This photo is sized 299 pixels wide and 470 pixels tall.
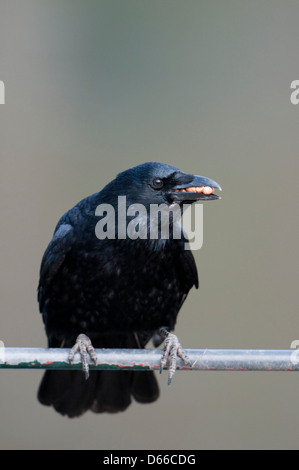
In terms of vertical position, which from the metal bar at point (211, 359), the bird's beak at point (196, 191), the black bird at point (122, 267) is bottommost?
the metal bar at point (211, 359)

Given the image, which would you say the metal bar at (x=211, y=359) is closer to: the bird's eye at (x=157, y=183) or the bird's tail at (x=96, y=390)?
the bird's eye at (x=157, y=183)

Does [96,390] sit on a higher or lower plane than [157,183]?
lower

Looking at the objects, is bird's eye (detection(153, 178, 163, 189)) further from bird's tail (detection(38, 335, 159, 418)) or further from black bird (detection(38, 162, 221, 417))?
bird's tail (detection(38, 335, 159, 418))

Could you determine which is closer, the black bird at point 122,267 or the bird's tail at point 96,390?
the black bird at point 122,267

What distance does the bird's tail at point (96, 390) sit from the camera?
3.24 metres

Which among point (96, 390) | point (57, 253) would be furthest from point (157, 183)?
point (96, 390)

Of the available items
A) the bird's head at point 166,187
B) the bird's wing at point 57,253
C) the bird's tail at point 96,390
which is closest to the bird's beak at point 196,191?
the bird's head at point 166,187

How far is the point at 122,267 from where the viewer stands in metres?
2.82

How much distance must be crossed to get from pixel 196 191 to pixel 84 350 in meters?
0.74

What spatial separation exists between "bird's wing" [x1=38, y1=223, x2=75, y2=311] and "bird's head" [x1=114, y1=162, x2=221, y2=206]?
0.30 m

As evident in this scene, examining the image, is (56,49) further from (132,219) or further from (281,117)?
(132,219)

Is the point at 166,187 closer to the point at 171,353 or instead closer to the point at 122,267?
the point at 122,267

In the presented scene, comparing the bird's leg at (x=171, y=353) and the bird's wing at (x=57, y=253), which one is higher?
the bird's wing at (x=57, y=253)

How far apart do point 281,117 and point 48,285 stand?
12.2ft
